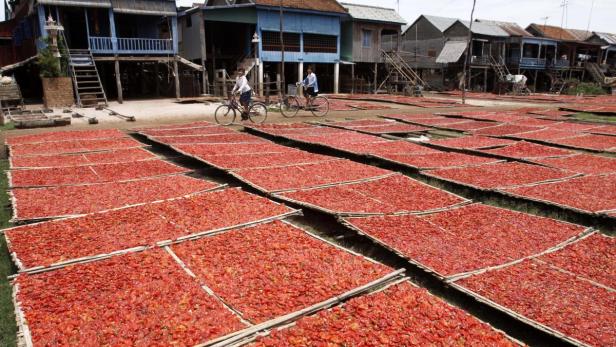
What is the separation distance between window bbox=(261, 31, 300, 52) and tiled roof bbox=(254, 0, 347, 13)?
64.5 inches

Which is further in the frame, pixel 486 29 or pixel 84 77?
pixel 486 29

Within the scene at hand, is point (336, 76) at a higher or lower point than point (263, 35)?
lower

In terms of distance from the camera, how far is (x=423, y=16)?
4078 cm

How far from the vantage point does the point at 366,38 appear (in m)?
31.3

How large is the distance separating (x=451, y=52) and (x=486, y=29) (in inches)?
180

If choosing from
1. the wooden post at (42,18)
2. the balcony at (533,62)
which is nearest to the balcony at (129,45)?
the wooden post at (42,18)

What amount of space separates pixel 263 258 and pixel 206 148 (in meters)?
5.21

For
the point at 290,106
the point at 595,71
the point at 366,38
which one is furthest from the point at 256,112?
the point at 595,71

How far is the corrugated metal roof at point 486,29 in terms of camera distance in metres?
37.2

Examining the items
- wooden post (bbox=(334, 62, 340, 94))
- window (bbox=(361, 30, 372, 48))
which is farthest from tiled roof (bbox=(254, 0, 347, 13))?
wooden post (bbox=(334, 62, 340, 94))

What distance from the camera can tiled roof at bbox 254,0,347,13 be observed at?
84.0 feet

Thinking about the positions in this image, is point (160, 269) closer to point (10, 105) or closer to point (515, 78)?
point (10, 105)

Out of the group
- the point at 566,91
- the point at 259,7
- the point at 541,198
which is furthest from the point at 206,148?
the point at 566,91

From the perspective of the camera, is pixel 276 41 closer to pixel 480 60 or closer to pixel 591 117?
pixel 591 117
